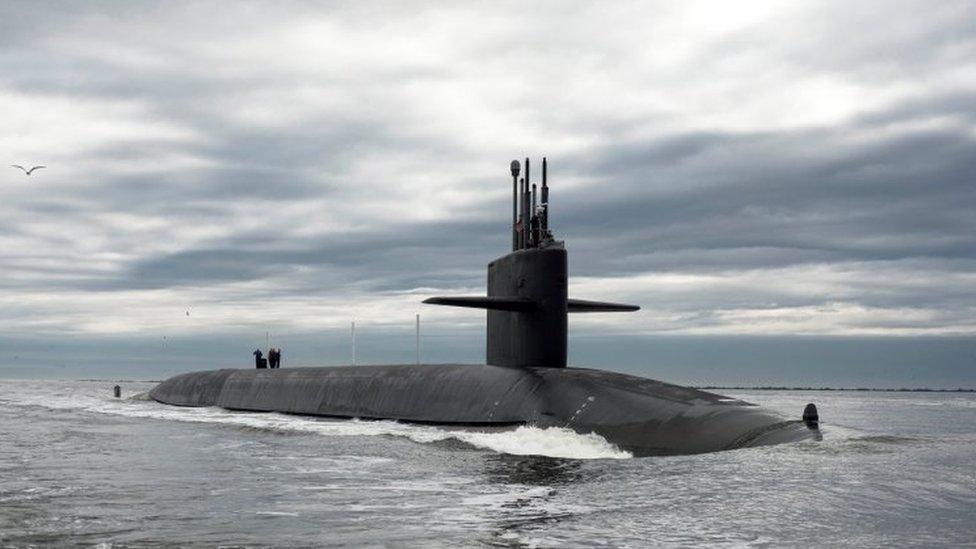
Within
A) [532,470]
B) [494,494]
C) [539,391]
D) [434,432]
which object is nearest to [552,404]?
[539,391]

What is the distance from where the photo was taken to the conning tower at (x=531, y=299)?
18781 millimetres

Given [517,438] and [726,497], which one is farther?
[517,438]

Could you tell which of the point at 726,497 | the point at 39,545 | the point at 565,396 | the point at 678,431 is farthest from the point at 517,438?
the point at 39,545

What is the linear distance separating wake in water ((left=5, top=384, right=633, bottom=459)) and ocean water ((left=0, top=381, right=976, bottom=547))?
8 centimetres

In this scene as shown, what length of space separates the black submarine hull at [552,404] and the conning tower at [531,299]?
54 centimetres

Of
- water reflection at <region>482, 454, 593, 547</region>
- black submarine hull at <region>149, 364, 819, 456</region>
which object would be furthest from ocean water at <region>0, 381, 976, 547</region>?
black submarine hull at <region>149, 364, 819, 456</region>

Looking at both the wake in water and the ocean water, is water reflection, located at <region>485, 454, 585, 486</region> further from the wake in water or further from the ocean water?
the wake in water

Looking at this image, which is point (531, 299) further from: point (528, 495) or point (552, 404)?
point (528, 495)

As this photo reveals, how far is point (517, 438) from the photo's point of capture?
16.0 m

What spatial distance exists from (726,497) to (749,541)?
2050 mm

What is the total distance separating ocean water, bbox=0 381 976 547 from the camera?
7824mm

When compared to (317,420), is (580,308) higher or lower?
higher

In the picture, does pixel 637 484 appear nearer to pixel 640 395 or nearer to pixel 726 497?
pixel 726 497

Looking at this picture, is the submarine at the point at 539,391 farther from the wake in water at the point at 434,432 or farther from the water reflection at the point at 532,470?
the water reflection at the point at 532,470
